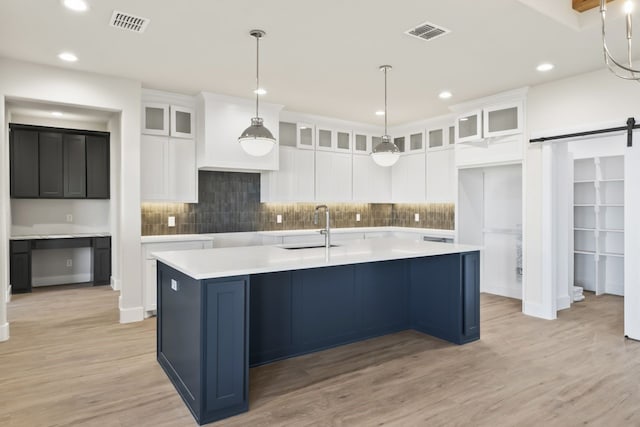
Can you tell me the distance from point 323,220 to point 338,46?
3.75m

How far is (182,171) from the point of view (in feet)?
17.7

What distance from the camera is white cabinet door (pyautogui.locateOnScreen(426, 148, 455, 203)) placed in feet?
21.0

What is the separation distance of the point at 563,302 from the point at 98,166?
293 inches

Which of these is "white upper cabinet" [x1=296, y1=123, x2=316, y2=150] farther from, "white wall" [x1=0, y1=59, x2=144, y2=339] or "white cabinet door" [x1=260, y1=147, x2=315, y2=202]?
"white wall" [x1=0, y1=59, x2=144, y2=339]

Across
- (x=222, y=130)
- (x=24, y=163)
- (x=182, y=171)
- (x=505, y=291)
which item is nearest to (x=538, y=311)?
(x=505, y=291)

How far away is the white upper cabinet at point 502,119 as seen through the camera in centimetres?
514

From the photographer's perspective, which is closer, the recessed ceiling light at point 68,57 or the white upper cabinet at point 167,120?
the recessed ceiling light at point 68,57

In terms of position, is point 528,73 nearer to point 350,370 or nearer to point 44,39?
point 350,370

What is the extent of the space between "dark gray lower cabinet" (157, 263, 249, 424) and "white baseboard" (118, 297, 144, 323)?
2188mm

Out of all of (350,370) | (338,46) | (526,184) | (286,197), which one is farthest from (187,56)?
(526,184)

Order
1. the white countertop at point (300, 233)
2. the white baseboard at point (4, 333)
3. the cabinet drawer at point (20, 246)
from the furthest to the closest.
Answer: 1. the cabinet drawer at point (20, 246)
2. the white countertop at point (300, 233)
3. the white baseboard at point (4, 333)

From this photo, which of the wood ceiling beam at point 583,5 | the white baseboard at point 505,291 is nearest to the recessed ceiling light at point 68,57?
the wood ceiling beam at point 583,5

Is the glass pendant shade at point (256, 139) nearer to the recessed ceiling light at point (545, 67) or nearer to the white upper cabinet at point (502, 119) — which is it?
the recessed ceiling light at point (545, 67)

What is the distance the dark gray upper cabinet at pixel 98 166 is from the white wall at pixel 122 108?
7.46 feet
